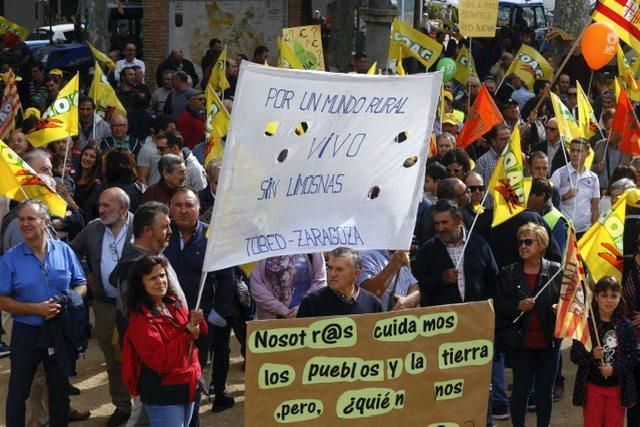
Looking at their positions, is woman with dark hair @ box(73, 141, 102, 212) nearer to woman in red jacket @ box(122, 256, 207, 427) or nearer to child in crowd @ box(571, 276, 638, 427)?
woman in red jacket @ box(122, 256, 207, 427)

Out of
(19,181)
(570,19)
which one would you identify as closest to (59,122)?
(19,181)

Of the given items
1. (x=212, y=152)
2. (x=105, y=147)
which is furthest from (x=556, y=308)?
(x=105, y=147)

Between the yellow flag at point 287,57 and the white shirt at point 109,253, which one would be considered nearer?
the white shirt at point 109,253

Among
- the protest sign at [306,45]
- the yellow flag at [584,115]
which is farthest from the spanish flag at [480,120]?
the protest sign at [306,45]

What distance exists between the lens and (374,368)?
21.1ft

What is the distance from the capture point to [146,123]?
14297mm

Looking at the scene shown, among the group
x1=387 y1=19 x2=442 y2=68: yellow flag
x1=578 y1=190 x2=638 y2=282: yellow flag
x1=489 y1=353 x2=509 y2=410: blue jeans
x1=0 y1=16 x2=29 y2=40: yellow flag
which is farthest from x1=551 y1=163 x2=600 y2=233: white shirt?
x1=0 y1=16 x2=29 y2=40: yellow flag

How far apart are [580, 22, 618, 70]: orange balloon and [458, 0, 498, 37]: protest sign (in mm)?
1667

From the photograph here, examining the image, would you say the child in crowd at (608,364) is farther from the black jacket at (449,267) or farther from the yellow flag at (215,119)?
the yellow flag at (215,119)

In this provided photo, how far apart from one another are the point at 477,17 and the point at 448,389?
31.2 ft

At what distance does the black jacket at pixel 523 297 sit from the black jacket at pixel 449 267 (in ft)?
0.49

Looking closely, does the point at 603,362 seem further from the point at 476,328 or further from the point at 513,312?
the point at 476,328

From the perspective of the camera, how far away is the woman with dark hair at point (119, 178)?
9.93 m

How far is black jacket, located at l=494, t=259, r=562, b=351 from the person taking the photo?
26.7 ft
